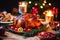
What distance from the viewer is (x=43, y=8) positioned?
1.99 meters

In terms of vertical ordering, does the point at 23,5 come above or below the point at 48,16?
above

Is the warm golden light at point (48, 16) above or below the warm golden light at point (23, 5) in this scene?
below

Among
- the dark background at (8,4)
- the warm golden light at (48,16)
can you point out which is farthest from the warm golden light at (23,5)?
the warm golden light at (48,16)

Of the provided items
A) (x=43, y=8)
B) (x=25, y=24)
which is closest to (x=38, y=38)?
(x=25, y=24)

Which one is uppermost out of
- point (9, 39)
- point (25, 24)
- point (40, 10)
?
point (40, 10)

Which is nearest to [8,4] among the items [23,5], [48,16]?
[23,5]

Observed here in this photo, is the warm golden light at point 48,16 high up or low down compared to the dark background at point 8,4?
down

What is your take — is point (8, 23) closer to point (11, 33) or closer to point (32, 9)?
point (11, 33)

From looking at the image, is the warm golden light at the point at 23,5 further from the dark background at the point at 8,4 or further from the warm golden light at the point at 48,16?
the warm golden light at the point at 48,16

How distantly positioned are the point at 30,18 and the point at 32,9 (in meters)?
0.10

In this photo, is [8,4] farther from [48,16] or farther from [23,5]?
[48,16]

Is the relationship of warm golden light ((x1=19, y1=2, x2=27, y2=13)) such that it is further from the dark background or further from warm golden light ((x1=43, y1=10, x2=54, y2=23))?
warm golden light ((x1=43, y1=10, x2=54, y2=23))

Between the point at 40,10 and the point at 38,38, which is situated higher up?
the point at 40,10

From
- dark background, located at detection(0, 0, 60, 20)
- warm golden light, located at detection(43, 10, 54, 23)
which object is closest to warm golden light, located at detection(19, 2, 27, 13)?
dark background, located at detection(0, 0, 60, 20)
